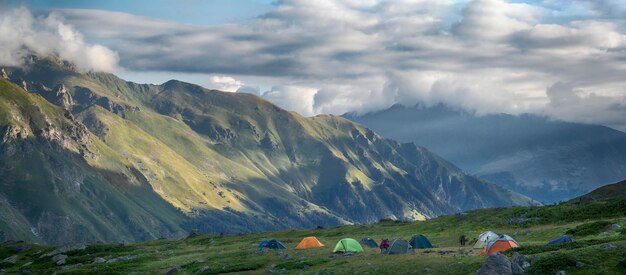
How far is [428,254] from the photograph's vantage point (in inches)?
2936

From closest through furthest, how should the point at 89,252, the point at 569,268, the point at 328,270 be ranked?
the point at 569,268
the point at 328,270
the point at 89,252

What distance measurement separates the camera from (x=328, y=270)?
232ft

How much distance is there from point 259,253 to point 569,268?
172ft

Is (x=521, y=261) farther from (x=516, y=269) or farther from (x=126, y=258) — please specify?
(x=126, y=258)

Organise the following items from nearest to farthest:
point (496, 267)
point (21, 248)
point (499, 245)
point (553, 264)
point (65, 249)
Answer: point (496, 267) < point (553, 264) < point (499, 245) < point (65, 249) < point (21, 248)

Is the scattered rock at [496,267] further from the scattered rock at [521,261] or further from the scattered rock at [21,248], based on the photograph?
the scattered rock at [21,248]

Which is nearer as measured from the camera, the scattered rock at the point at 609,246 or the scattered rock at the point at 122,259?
the scattered rock at the point at 609,246

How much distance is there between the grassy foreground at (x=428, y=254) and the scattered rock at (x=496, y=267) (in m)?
2.76

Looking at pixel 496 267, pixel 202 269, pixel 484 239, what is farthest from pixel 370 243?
pixel 496 267

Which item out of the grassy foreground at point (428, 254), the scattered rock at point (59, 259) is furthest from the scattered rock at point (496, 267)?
the scattered rock at point (59, 259)

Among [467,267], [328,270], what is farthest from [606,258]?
[328,270]

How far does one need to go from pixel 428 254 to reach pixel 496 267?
19.4 m

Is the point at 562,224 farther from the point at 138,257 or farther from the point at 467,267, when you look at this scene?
the point at 138,257

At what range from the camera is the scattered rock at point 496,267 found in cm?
5497
